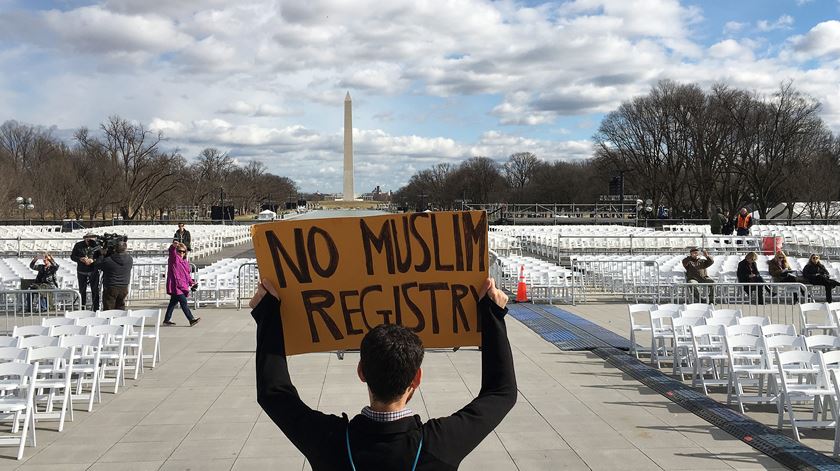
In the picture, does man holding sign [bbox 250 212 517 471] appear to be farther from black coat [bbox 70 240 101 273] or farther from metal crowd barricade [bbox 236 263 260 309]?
metal crowd barricade [bbox 236 263 260 309]

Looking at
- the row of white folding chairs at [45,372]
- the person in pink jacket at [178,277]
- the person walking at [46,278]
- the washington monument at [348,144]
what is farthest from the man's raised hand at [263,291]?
the washington monument at [348,144]

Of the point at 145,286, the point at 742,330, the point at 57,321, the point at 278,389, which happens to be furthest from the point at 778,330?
the point at 145,286

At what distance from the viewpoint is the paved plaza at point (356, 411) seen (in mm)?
6898

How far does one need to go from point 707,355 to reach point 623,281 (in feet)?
35.0

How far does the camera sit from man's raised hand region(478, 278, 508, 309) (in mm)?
3344

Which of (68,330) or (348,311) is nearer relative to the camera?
(348,311)

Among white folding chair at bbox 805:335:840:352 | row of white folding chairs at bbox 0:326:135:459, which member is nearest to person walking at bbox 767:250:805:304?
white folding chair at bbox 805:335:840:352

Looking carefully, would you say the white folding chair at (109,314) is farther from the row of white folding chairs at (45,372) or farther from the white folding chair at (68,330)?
the white folding chair at (68,330)

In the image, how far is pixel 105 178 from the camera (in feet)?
235

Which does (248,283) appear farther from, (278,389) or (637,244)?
(637,244)

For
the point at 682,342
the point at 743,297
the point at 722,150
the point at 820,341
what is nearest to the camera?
the point at 820,341

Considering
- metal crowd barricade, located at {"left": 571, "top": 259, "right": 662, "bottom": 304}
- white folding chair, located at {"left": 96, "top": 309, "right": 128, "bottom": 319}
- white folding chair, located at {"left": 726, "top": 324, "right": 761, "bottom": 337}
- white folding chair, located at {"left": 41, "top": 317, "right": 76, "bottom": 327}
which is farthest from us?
metal crowd barricade, located at {"left": 571, "top": 259, "right": 662, "bottom": 304}

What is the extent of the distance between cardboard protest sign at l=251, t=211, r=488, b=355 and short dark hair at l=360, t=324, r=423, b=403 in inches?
41.5

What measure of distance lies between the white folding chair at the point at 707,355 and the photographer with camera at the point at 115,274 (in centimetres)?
1064
